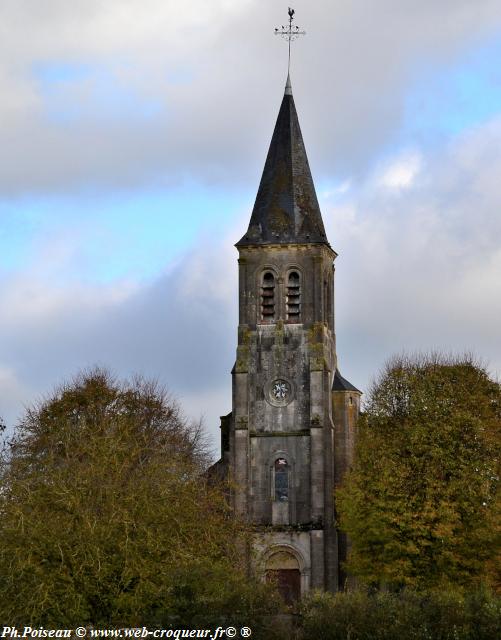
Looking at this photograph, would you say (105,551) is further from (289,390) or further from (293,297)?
(293,297)

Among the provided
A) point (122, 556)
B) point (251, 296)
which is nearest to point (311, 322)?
point (251, 296)

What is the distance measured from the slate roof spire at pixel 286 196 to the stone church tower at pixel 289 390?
0.18 feet

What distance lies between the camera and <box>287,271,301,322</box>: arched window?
7169 cm

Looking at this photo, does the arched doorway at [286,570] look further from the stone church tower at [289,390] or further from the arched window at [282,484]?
the arched window at [282,484]

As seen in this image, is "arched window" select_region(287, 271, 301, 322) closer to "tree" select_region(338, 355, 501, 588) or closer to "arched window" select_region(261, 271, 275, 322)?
"arched window" select_region(261, 271, 275, 322)

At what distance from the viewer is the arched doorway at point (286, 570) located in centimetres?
6762

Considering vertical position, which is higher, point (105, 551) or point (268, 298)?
point (268, 298)

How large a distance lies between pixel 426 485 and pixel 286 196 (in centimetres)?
2151

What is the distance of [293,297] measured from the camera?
236 feet

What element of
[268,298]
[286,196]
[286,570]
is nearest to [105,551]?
[286,570]

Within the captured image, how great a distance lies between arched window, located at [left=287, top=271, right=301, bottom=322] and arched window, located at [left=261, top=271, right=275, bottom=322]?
32.9 inches

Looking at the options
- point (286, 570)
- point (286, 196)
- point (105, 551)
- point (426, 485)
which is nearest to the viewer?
point (105, 551)

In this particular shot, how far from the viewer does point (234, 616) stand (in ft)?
114

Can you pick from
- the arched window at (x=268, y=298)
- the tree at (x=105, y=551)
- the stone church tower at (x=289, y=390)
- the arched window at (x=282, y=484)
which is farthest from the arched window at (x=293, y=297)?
the tree at (x=105, y=551)
